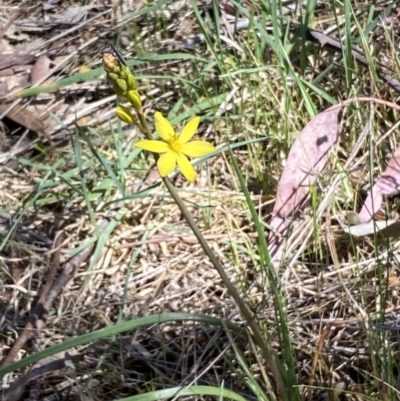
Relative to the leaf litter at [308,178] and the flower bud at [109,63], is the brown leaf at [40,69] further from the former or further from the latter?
the flower bud at [109,63]

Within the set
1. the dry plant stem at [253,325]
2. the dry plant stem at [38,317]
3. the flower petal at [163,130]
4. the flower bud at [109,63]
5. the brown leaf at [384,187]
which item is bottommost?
the brown leaf at [384,187]

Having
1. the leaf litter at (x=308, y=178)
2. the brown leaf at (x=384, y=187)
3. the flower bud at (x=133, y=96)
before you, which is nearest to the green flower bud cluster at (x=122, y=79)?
the flower bud at (x=133, y=96)

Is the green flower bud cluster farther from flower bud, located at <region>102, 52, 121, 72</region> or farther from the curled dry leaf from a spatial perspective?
the curled dry leaf

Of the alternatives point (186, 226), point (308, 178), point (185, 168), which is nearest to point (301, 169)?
point (308, 178)

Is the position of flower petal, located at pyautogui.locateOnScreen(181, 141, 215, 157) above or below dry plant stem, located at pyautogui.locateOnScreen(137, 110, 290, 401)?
above

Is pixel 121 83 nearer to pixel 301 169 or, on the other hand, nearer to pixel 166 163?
pixel 166 163

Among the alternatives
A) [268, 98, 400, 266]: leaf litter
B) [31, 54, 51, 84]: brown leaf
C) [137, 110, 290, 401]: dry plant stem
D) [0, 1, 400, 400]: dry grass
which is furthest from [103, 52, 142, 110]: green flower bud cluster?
[31, 54, 51, 84]: brown leaf
